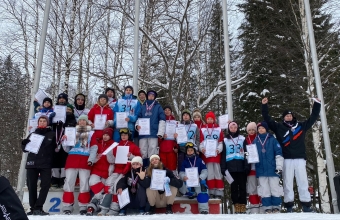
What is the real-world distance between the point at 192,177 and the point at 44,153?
3.13 metres

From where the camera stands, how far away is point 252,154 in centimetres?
736

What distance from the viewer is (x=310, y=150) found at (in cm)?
1712

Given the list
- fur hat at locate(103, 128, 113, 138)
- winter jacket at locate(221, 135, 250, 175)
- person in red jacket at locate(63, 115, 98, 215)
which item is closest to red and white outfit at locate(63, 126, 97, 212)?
person in red jacket at locate(63, 115, 98, 215)

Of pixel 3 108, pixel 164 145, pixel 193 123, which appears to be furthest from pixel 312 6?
pixel 3 108

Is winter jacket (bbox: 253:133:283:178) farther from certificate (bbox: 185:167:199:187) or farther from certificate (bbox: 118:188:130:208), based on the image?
certificate (bbox: 118:188:130:208)

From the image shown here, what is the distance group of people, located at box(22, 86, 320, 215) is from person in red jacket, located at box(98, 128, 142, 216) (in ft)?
0.06

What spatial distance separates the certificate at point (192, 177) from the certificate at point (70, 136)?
2.53 meters

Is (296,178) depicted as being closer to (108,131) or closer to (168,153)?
(168,153)

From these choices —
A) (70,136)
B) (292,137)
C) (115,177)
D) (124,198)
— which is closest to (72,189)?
(115,177)

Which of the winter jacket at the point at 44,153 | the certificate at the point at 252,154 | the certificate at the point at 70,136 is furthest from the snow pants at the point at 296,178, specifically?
the winter jacket at the point at 44,153

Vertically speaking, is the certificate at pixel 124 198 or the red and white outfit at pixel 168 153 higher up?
the red and white outfit at pixel 168 153

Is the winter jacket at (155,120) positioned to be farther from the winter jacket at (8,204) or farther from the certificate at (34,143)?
the winter jacket at (8,204)

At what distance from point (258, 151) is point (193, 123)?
1.71m

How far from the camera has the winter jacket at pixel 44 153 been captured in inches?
269
